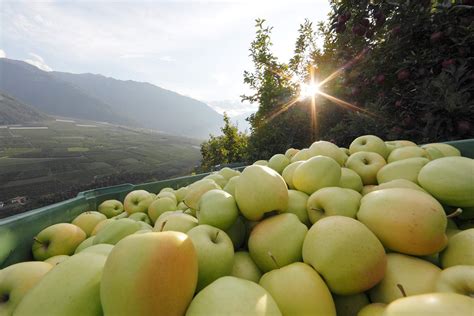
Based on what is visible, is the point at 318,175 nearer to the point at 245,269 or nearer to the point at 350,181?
the point at 350,181

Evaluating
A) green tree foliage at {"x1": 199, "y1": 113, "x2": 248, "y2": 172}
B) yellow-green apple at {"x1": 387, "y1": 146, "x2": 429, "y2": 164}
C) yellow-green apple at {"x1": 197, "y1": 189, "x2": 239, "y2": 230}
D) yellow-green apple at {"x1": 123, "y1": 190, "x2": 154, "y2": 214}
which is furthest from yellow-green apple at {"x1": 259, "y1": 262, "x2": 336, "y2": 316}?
green tree foliage at {"x1": 199, "y1": 113, "x2": 248, "y2": 172}

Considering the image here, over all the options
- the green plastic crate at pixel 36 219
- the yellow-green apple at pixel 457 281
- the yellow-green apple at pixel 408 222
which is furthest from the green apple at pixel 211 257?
the green plastic crate at pixel 36 219

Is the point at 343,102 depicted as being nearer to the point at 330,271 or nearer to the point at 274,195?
the point at 274,195

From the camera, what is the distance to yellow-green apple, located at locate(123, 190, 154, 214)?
3098mm

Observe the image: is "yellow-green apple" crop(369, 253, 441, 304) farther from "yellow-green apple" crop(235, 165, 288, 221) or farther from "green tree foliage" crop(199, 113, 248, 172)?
"green tree foliage" crop(199, 113, 248, 172)

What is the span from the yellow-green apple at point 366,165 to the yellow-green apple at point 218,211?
1376 millimetres

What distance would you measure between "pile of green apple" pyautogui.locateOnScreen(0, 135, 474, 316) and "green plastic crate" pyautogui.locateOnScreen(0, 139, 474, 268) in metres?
0.13

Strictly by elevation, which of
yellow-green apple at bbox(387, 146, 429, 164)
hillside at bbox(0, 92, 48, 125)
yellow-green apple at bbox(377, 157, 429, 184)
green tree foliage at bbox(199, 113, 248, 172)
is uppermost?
hillside at bbox(0, 92, 48, 125)

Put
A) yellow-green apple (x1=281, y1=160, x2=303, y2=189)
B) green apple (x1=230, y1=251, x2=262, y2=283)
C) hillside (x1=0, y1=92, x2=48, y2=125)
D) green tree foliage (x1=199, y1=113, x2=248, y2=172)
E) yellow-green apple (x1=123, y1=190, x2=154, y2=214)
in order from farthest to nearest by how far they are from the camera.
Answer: hillside (x1=0, y1=92, x2=48, y2=125)
green tree foliage (x1=199, y1=113, x2=248, y2=172)
yellow-green apple (x1=123, y1=190, x2=154, y2=214)
yellow-green apple (x1=281, y1=160, x2=303, y2=189)
green apple (x1=230, y1=251, x2=262, y2=283)

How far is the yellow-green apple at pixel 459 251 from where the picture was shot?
1.38 m

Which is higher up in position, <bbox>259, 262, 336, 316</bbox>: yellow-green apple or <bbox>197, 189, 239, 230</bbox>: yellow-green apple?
<bbox>197, 189, 239, 230</bbox>: yellow-green apple

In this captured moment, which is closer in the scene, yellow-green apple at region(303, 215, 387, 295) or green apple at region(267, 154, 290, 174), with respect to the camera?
yellow-green apple at region(303, 215, 387, 295)

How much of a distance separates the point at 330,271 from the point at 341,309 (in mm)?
263

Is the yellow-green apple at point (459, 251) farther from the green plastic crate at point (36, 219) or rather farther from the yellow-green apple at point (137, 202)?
the yellow-green apple at point (137, 202)
